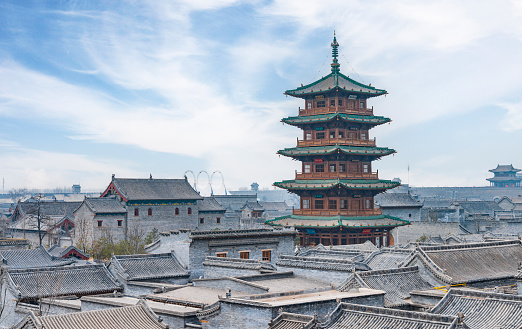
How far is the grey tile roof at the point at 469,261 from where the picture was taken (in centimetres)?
3822

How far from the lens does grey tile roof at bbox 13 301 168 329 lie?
96.7 ft

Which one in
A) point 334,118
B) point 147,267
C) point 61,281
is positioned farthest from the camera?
point 334,118

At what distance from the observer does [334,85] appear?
6756 cm

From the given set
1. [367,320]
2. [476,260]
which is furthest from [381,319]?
[476,260]

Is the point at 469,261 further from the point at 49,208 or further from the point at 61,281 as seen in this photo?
the point at 49,208

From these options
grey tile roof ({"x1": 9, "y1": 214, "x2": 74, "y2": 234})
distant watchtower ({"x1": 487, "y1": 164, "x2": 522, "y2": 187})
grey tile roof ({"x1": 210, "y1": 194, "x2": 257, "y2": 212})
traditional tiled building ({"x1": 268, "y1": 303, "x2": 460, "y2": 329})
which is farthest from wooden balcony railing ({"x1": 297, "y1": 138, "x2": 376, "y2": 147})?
distant watchtower ({"x1": 487, "y1": 164, "x2": 522, "y2": 187})

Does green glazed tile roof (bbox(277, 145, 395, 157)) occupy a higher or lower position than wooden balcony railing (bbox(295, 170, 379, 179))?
higher

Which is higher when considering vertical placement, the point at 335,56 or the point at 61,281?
the point at 335,56

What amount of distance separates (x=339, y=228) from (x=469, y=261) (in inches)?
931

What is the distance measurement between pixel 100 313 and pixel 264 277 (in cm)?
989

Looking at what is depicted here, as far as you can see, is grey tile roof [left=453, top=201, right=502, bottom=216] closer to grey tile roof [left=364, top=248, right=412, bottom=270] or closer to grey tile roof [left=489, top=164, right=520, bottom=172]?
grey tile roof [left=489, top=164, right=520, bottom=172]

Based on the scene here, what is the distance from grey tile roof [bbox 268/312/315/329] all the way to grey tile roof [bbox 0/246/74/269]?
96.0ft

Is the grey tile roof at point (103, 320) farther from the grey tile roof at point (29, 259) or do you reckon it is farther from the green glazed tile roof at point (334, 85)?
the green glazed tile roof at point (334, 85)

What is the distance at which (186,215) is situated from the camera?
92.1 metres
